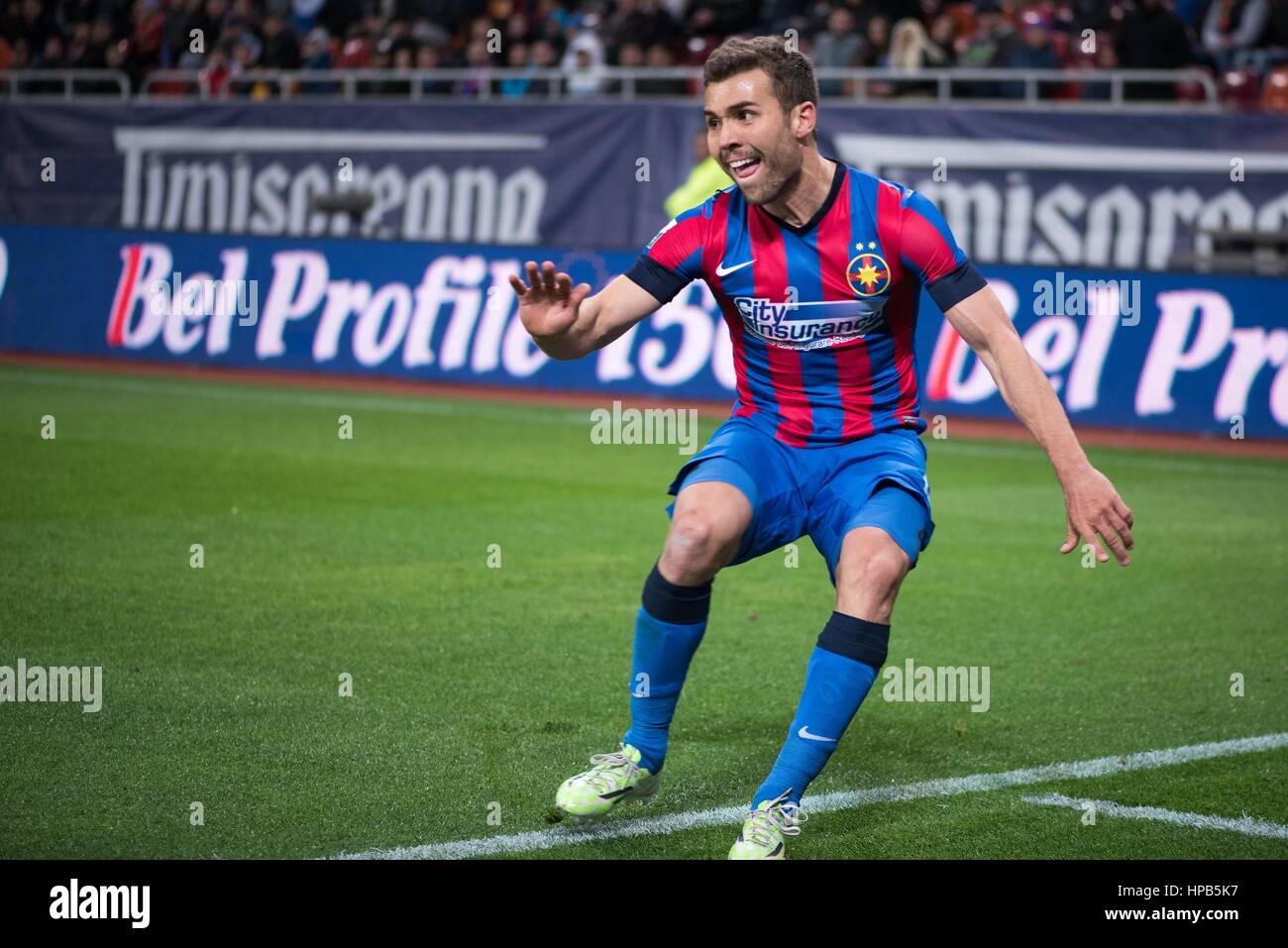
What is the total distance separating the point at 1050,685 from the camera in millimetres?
6598

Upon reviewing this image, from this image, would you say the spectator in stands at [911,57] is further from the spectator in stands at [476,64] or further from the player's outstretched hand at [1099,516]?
the player's outstretched hand at [1099,516]

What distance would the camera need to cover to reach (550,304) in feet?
16.1

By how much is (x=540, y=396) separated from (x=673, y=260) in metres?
11.0

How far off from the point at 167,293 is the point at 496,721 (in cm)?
1280

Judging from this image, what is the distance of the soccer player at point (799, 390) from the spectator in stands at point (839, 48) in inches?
535

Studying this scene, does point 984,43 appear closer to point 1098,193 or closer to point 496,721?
point 1098,193

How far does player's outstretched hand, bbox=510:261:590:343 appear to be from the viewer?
191 inches

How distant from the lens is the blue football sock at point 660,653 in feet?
16.1

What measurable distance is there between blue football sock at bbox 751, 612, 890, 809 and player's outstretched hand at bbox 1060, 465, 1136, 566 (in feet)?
1.86

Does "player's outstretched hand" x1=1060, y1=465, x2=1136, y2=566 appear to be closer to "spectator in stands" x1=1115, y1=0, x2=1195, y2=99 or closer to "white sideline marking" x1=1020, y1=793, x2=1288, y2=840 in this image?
"white sideline marking" x1=1020, y1=793, x2=1288, y2=840

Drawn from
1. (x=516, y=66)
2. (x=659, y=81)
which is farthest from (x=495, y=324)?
(x=516, y=66)

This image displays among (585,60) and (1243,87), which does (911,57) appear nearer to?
(1243,87)

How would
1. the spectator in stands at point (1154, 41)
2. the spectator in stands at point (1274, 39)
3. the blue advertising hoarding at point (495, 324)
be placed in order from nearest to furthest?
the blue advertising hoarding at point (495, 324)
the spectator in stands at point (1154, 41)
the spectator in stands at point (1274, 39)

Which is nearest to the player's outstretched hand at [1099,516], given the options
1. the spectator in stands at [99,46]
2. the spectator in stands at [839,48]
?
the spectator in stands at [839,48]
